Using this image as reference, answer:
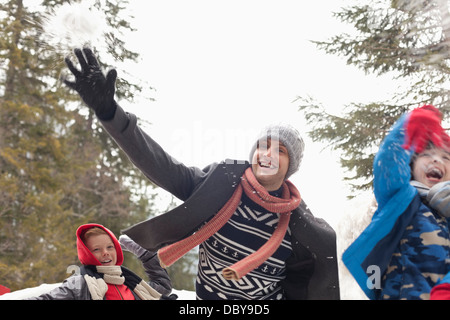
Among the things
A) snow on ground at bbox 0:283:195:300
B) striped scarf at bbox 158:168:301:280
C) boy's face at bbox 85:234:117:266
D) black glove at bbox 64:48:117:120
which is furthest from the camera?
snow on ground at bbox 0:283:195:300

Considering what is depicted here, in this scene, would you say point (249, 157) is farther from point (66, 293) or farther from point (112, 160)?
point (66, 293)

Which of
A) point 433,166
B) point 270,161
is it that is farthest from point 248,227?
point 433,166

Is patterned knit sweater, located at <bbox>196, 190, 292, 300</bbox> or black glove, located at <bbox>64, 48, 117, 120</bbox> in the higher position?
black glove, located at <bbox>64, 48, 117, 120</bbox>

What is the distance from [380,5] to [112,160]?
794 mm

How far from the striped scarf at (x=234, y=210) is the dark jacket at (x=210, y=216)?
2 centimetres

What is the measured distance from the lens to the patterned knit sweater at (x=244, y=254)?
1079mm

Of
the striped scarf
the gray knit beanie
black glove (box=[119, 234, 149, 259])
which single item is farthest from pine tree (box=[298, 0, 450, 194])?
black glove (box=[119, 234, 149, 259])

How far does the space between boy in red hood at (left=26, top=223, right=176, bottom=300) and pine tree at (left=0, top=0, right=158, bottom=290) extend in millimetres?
111

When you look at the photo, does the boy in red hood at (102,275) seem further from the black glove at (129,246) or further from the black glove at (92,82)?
the black glove at (92,82)

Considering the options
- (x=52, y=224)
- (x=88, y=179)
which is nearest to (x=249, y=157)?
(x=88, y=179)

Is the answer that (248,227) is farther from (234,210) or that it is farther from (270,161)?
(270,161)

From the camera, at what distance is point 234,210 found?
1.07 metres

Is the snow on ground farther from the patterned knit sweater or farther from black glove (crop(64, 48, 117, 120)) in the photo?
black glove (crop(64, 48, 117, 120))

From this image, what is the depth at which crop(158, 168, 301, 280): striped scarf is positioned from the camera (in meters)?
0.99
